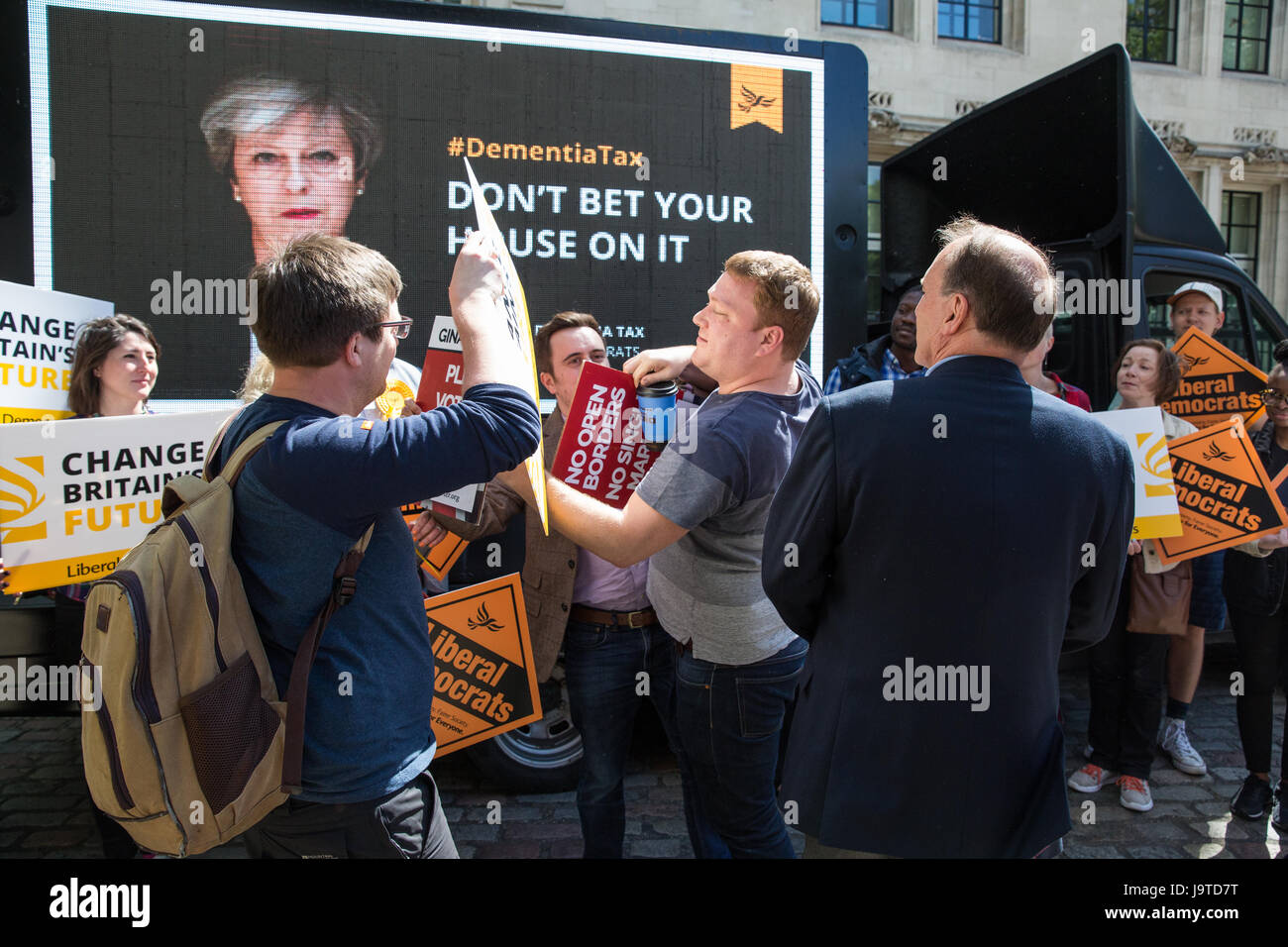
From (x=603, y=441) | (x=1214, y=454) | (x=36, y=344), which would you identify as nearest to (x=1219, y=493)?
(x=1214, y=454)

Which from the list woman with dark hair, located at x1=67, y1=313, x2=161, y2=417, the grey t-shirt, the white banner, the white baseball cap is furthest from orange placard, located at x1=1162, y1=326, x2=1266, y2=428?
woman with dark hair, located at x1=67, y1=313, x2=161, y2=417

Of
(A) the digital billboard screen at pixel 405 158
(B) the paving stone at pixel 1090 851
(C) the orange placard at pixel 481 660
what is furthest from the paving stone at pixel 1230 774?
(C) the orange placard at pixel 481 660

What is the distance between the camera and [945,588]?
5.08ft

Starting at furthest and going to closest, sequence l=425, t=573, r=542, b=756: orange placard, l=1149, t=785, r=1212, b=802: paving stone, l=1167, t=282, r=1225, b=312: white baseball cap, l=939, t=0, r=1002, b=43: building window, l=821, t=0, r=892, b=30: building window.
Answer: l=939, t=0, r=1002, b=43: building window
l=821, t=0, r=892, b=30: building window
l=1167, t=282, r=1225, b=312: white baseball cap
l=1149, t=785, r=1212, b=802: paving stone
l=425, t=573, r=542, b=756: orange placard

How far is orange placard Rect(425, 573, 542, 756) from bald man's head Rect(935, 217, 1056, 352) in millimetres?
1816

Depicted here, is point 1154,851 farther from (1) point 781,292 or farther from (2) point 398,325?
(2) point 398,325

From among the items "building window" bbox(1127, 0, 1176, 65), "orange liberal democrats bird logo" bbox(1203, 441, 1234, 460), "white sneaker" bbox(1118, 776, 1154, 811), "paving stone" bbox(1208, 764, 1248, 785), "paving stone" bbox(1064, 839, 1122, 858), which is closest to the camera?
"paving stone" bbox(1064, 839, 1122, 858)

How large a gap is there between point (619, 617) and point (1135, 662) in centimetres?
278

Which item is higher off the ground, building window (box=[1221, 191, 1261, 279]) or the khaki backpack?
building window (box=[1221, 191, 1261, 279])

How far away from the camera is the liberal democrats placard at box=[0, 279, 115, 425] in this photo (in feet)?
9.52

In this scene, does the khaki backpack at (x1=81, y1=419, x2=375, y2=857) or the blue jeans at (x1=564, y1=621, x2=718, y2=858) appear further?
the blue jeans at (x1=564, y1=621, x2=718, y2=858)

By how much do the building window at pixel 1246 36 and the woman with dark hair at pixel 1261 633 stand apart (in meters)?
15.1
